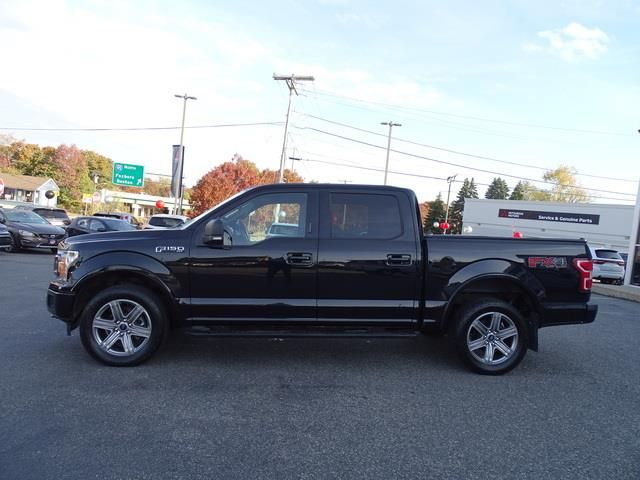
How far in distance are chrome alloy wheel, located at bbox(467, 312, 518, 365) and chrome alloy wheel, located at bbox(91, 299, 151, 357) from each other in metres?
3.40

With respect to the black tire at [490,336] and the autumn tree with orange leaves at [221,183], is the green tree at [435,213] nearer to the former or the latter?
the autumn tree with orange leaves at [221,183]

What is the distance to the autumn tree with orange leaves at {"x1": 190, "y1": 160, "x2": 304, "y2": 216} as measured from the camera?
147 feet

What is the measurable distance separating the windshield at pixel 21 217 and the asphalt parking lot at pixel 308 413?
1272cm

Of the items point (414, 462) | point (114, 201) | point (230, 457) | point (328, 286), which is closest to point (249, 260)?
point (328, 286)

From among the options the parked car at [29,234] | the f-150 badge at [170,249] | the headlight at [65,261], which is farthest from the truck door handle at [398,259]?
the parked car at [29,234]

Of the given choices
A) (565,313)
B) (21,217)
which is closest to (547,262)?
(565,313)

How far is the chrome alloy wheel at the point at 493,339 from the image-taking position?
5.00 m

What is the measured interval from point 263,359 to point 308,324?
75 cm

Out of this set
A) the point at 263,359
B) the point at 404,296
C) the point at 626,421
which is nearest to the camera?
the point at 626,421

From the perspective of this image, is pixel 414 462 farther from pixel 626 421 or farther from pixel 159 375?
pixel 159 375

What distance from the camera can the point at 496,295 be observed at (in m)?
5.24

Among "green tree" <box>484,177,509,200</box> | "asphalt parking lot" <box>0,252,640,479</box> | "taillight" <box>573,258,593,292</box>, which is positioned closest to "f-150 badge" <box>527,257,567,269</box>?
"taillight" <box>573,258,593,292</box>

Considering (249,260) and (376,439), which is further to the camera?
(249,260)

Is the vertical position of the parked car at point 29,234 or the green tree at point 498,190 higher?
the green tree at point 498,190
